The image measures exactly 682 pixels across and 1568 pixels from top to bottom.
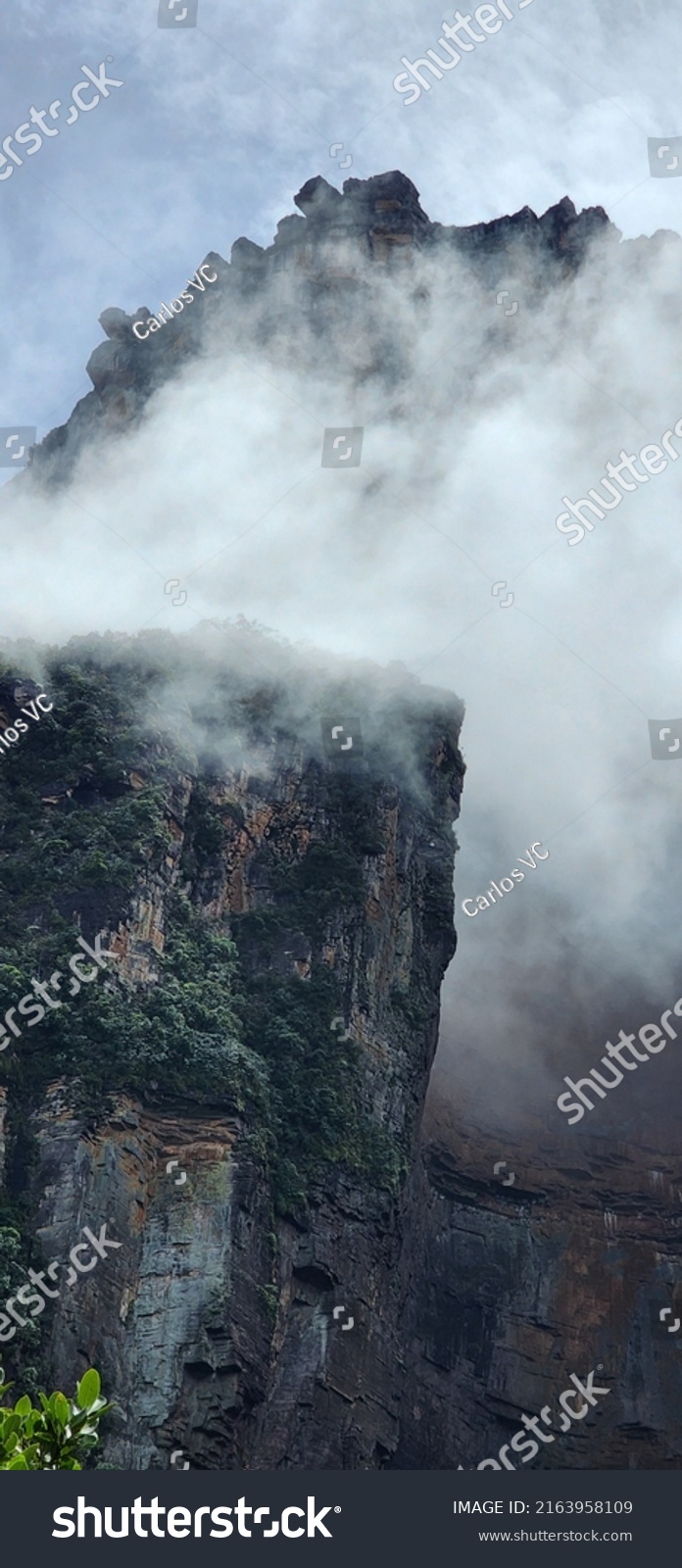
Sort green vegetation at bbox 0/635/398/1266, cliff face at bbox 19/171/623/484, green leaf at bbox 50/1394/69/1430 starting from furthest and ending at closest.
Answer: cliff face at bbox 19/171/623/484 < green vegetation at bbox 0/635/398/1266 < green leaf at bbox 50/1394/69/1430

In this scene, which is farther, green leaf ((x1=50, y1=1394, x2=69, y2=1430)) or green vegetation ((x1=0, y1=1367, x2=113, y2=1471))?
green vegetation ((x1=0, y1=1367, x2=113, y2=1471))

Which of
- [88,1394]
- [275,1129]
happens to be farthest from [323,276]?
[88,1394]

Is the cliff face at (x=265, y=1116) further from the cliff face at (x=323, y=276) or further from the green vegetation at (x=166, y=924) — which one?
the cliff face at (x=323, y=276)

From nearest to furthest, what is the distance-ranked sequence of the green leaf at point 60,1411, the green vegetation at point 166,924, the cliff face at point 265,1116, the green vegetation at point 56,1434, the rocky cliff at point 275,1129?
the green leaf at point 60,1411, the green vegetation at point 56,1434, the cliff face at point 265,1116, the rocky cliff at point 275,1129, the green vegetation at point 166,924

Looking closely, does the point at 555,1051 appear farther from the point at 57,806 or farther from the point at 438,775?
the point at 57,806

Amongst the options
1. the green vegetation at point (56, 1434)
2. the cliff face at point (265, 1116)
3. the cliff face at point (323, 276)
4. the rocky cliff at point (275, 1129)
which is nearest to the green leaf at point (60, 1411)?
the green vegetation at point (56, 1434)

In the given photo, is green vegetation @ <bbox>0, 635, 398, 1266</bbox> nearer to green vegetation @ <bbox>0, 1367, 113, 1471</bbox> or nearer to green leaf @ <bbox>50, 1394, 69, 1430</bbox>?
green vegetation @ <bbox>0, 1367, 113, 1471</bbox>

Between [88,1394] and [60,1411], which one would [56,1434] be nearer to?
[60,1411]

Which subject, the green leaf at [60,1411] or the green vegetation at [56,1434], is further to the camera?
the green vegetation at [56,1434]

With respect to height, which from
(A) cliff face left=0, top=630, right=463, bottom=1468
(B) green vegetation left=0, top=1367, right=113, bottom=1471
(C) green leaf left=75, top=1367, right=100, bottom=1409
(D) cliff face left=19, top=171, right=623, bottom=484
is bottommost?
(B) green vegetation left=0, top=1367, right=113, bottom=1471

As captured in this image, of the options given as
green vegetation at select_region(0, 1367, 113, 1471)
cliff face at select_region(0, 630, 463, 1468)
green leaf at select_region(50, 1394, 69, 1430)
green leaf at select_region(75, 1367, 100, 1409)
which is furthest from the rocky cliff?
green leaf at select_region(50, 1394, 69, 1430)

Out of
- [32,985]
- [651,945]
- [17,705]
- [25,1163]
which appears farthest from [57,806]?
[651,945]
